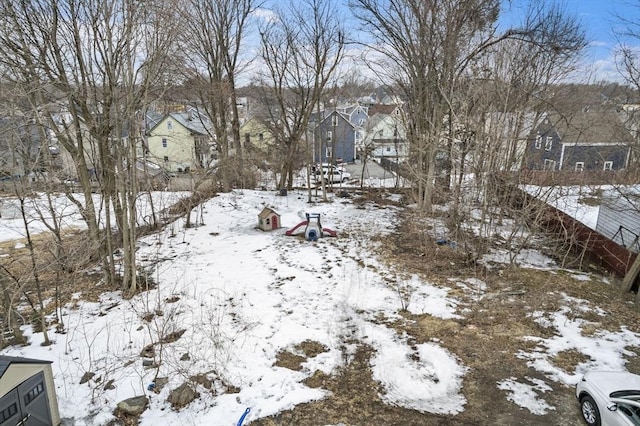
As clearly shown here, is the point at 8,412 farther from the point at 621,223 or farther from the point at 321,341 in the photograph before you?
the point at 621,223

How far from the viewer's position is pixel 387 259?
10.6 meters

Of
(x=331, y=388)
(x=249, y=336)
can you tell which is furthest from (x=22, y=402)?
(x=331, y=388)

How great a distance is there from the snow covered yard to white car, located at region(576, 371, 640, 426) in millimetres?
289

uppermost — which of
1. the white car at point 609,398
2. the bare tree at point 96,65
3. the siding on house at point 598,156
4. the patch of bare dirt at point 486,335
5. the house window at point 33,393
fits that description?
the bare tree at point 96,65

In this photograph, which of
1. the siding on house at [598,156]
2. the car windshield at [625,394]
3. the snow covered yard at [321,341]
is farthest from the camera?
the siding on house at [598,156]

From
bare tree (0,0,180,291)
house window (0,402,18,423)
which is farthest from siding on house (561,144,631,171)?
house window (0,402,18,423)

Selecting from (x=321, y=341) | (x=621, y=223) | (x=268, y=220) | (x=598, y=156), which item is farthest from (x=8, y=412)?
(x=598, y=156)

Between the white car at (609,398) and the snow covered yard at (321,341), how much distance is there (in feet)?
0.95

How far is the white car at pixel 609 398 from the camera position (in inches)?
164

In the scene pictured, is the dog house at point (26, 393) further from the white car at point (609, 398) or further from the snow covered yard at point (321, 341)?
the white car at point (609, 398)

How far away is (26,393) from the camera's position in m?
3.98

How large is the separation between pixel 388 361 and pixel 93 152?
758 cm

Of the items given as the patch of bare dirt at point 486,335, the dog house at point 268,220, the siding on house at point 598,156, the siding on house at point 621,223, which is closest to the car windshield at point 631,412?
the patch of bare dirt at point 486,335

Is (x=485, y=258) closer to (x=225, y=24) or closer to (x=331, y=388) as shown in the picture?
(x=331, y=388)
